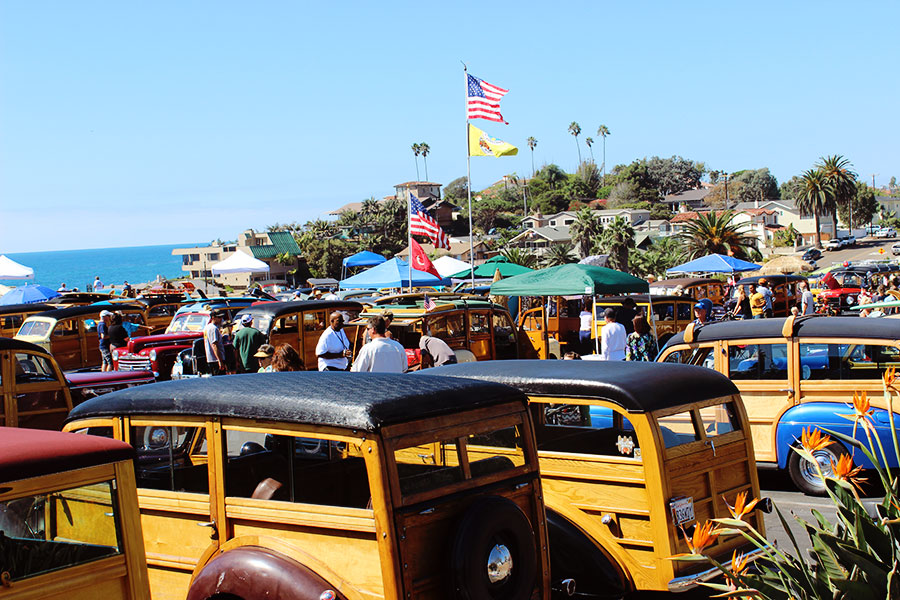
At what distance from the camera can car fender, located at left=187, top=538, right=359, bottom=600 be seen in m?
4.45

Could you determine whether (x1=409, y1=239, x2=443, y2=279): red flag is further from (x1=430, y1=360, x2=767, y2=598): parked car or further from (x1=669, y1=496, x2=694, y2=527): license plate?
(x1=669, y1=496, x2=694, y2=527): license plate

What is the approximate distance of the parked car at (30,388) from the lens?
10.3 meters

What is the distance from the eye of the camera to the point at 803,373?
9258mm

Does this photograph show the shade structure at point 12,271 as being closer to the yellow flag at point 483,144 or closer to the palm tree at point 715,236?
the yellow flag at point 483,144

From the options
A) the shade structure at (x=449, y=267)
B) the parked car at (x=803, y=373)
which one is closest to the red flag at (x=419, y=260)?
the shade structure at (x=449, y=267)

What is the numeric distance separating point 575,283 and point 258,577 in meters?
12.0

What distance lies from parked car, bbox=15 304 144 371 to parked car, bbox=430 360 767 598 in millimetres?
15447

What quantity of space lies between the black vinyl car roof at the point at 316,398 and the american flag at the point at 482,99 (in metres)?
18.3

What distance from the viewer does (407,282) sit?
22672 millimetres

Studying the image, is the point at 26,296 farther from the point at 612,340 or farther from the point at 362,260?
the point at 612,340

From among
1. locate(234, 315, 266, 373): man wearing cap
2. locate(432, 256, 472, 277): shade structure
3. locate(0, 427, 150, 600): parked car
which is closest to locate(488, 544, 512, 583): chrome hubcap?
locate(0, 427, 150, 600): parked car

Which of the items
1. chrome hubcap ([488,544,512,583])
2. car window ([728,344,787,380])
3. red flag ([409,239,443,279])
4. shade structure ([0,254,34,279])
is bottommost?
chrome hubcap ([488,544,512,583])

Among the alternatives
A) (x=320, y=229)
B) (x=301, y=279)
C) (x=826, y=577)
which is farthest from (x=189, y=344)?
(x=320, y=229)

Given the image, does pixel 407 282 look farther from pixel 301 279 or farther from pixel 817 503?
pixel 301 279
